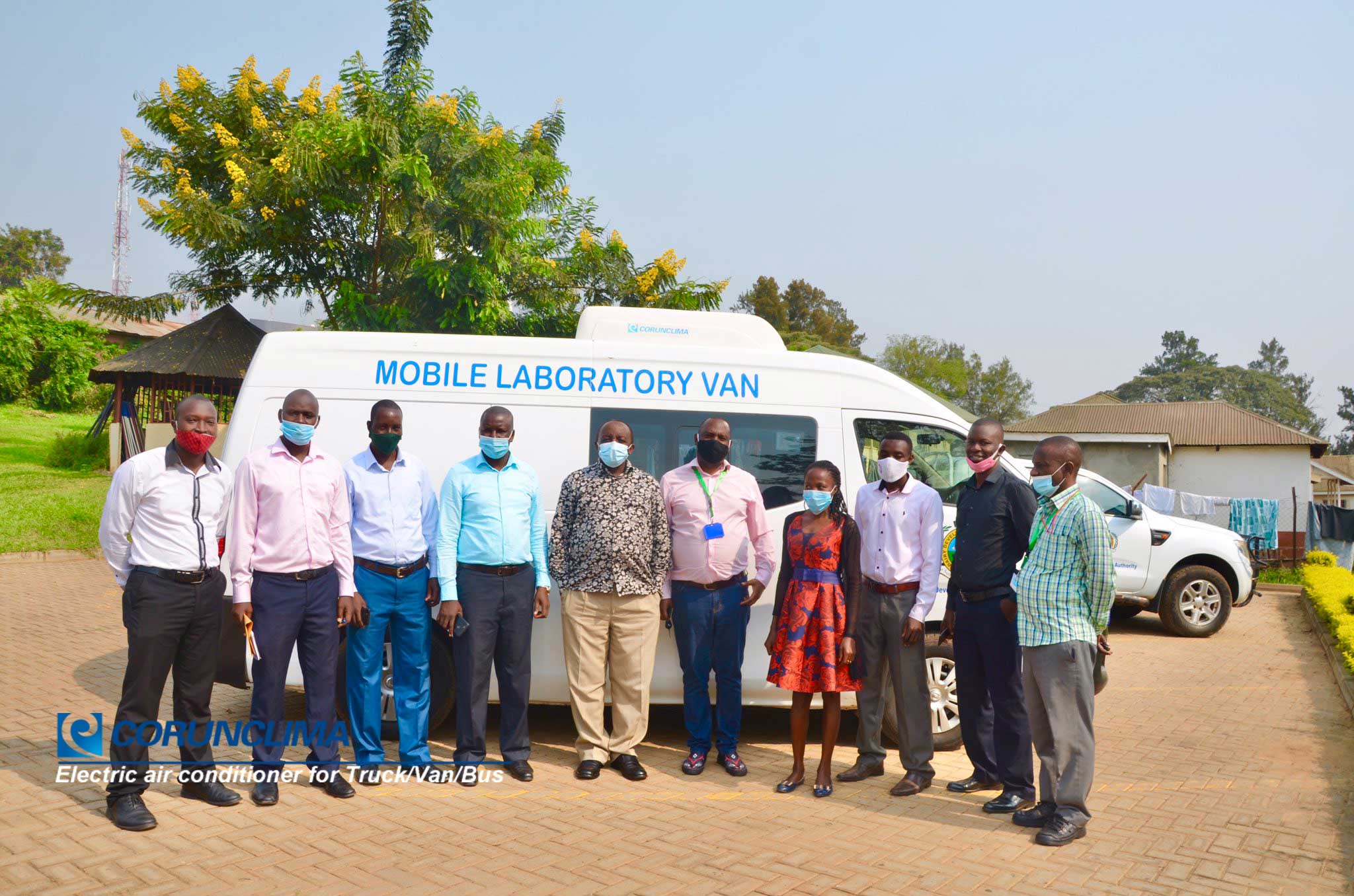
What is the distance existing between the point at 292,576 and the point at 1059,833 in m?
3.93

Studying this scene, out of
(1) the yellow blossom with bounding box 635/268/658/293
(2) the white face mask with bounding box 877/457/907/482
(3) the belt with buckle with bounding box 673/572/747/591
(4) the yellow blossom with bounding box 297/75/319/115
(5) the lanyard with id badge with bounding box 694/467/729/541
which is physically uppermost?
(4) the yellow blossom with bounding box 297/75/319/115

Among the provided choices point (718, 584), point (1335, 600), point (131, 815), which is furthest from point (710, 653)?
point (1335, 600)

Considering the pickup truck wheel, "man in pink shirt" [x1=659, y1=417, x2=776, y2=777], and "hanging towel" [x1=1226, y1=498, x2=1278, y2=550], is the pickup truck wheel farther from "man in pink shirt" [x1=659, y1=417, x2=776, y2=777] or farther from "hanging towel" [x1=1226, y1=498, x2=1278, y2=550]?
"hanging towel" [x1=1226, y1=498, x2=1278, y2=550]

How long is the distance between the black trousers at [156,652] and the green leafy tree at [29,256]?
6591 cm

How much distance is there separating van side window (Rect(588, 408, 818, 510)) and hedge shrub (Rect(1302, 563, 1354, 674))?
530 centimetres

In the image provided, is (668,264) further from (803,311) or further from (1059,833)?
(803,311)

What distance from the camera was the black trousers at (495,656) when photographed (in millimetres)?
5480

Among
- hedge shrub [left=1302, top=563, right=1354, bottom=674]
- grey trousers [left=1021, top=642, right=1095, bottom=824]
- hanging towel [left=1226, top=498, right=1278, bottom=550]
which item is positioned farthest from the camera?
hanging towel [left=1226, top=498, right=1278, bottom=550]

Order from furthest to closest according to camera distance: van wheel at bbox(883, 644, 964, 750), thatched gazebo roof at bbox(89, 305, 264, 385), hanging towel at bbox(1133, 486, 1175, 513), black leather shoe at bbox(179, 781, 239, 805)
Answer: thatched gazebo roof at bbox(89, 305, 264, 385)
hanging towel at bbox(1133, 486, 1175, 513)
van wheel at bbox(883, 644, 964, 750)
black leather shoe at bbox(179, 781, 239, 805)

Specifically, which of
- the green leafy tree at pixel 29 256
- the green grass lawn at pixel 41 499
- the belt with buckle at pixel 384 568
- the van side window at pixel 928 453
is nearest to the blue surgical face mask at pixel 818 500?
the van side window at pixel 928 453

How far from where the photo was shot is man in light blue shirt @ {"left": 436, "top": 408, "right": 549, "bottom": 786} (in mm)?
5465

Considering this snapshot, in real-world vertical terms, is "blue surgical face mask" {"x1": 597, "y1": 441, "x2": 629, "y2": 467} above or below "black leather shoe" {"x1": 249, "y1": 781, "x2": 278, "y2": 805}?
above

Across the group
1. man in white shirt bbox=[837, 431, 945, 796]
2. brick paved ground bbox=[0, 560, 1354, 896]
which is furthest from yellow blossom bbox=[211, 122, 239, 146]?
man in white shirt bbox=[837, 431, 945, 796]

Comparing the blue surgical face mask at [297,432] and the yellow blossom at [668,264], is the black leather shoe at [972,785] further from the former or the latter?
the yellow blossom at [668,264]
